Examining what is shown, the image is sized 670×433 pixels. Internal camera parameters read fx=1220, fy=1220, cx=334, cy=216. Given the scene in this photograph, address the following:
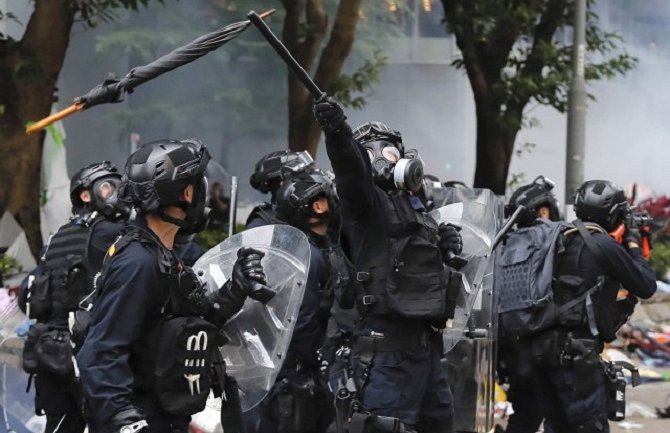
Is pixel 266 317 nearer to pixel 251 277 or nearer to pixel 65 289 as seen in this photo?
pixel 251 277

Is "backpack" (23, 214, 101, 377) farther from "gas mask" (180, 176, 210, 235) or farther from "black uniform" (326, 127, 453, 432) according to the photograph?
"gas mask" (180, 176, 210, 235)

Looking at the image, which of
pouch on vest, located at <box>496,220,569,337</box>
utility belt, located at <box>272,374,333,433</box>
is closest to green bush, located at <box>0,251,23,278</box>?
pouch on vest, located at <box>496,220,569,337</box>

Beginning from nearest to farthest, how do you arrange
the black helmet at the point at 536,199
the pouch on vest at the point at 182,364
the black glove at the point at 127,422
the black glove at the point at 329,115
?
the black glove at the point at 127,422
the pouch on vest at the point at 182,364
the black glove at the point at 329,115
the black helmet at the point at 536,199

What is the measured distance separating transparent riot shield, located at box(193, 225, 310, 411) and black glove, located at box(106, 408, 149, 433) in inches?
51.0

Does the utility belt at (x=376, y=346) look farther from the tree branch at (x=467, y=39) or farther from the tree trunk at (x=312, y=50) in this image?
the tree branch at (x=467, y=39)

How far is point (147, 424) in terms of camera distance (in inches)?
161

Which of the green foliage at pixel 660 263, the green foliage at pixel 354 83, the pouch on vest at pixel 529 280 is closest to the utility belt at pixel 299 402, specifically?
the pouch on vest at pixel 529 280

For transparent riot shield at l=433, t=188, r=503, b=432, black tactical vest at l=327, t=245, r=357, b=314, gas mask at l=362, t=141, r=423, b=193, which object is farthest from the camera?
transparent riot shield at l=433, t=188, r=503, b=432

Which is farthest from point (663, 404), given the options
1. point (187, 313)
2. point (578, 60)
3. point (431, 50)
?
point (431, 50)

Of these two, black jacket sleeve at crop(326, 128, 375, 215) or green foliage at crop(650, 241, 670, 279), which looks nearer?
black jacket sleeve at crop(326, 128, 375, 215)

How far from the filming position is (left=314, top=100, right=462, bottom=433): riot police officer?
5367 mm

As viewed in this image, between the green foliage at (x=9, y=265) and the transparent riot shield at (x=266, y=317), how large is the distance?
21.3 ft

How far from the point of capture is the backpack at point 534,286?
272 inches

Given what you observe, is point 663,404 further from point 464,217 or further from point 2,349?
point 2,349
